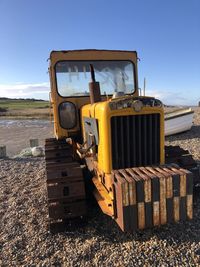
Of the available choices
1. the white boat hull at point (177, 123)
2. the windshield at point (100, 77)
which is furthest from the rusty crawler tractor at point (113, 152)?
the white boat hull at point (177, 123)

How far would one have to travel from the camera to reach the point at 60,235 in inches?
195

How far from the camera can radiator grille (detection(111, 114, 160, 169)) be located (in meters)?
4.64

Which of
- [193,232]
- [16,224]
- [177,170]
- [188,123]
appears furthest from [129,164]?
[188,123]

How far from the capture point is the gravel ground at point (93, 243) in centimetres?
418

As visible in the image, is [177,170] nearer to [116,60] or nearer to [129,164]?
[129,164]

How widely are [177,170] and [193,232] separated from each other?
1.15 meters

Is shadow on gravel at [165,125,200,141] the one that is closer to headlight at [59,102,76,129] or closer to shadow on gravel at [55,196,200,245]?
headlight at [59,102,76,129]

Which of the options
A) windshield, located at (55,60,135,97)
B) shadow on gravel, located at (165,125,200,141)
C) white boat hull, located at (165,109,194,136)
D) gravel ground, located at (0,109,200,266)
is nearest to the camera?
gravel ground, located at (0,109,200,266)

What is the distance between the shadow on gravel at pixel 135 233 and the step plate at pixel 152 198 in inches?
19.6

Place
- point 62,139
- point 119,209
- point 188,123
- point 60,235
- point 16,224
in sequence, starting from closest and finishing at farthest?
1. point 119,209
2. point 60,235
3. point 16,224
4. point 62,139
5. point 188,123

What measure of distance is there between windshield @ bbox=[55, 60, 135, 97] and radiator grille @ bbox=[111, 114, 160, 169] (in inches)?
81.9

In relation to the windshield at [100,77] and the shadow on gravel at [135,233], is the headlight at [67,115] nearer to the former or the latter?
the windshield at [100,77]

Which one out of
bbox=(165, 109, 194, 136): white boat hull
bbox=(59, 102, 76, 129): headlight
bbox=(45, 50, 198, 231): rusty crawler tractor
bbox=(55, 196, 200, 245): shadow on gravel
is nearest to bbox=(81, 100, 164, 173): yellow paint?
bbox=(45, 50, 198, 231): rusty crawler tractor

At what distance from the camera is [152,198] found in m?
4.12
